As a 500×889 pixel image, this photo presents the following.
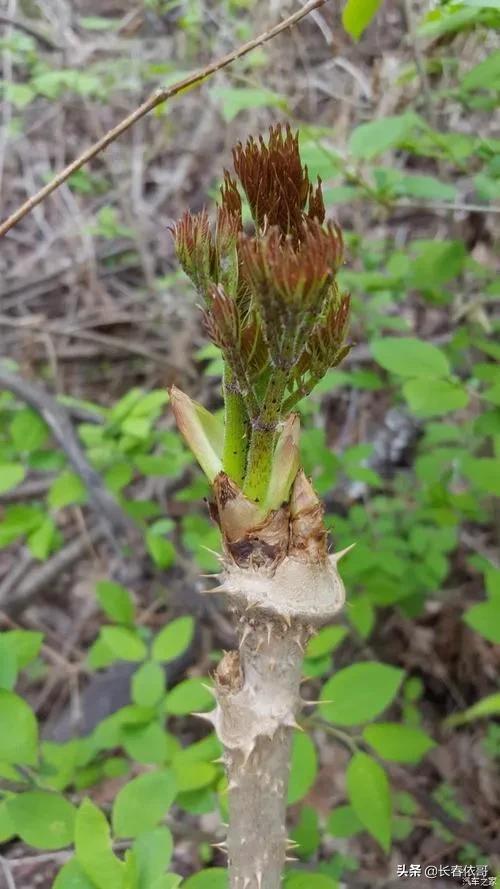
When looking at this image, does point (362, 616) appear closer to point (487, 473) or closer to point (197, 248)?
point (487, 473)

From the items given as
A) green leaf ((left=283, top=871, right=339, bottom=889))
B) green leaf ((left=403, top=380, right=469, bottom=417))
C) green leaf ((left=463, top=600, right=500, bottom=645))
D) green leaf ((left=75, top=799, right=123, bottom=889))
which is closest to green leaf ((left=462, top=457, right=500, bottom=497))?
green leaf ((left=403, top=380, right=469, bottom=417))

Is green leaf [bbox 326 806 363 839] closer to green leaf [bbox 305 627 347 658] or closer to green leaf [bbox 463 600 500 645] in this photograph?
green leaf [bbox 305 627 347 658]

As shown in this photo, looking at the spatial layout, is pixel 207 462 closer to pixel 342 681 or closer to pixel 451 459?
pixel 342 681

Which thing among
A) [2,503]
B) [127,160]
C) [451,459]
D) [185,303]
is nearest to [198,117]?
[127,160]

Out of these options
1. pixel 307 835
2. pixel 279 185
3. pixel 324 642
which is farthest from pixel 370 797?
pixel 279 185

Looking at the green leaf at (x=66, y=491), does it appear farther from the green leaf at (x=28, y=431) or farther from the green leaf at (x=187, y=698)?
the green leaf at (x=187, y=698)

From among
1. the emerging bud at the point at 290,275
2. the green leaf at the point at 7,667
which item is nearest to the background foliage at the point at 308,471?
the green leaf at the point at 7,667

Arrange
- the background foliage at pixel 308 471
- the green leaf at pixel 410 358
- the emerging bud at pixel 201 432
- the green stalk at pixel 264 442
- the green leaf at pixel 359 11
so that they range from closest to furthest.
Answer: the green stalk at pixel 264 442 < the emerging bud at pixel 201 432 < the green leaf at pixel 359 11 < the background foliage at pixel 308 471 < the green leaf at pixel 410 358

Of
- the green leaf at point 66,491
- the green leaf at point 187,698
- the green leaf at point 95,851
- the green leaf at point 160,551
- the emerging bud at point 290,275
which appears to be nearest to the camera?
the emerging bud at point 290,275
